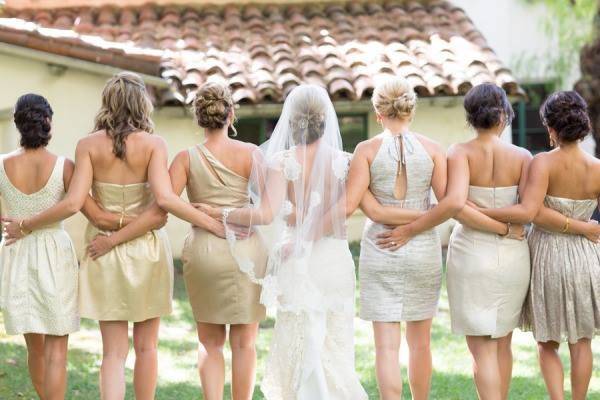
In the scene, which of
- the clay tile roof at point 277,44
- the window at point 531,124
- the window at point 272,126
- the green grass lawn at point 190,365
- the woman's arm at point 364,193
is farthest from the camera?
the window at point 531,124

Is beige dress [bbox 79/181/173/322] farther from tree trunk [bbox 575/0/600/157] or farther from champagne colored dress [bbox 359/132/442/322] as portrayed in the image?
tree trunk [bbox 575/0/600/157]

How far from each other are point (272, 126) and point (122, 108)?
333 inches

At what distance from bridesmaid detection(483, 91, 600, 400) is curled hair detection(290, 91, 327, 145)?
1052mm

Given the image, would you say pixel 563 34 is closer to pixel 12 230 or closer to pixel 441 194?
pixel 441 194

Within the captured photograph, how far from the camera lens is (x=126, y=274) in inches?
223

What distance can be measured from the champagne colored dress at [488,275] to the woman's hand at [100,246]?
1943 millimetres

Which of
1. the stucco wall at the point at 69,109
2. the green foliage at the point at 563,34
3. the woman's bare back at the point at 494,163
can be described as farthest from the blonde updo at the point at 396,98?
the green foliage at the point at 563,34

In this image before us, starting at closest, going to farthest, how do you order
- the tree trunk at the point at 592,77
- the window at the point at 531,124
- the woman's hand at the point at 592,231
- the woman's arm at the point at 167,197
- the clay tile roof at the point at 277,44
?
the woman's arm at the point at 167,197, the woman's hand at the point at 592,231, the clay tile roof at the point at 277,44, the tree trunk at the point at 592,77, the window at the point at 531,124

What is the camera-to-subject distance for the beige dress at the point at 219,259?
18.5 feet

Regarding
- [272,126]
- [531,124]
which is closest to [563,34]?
[531,124]

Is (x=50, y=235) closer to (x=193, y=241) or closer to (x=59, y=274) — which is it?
(x=59, y=274)

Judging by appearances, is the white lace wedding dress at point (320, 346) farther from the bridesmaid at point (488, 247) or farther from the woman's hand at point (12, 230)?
the woman's hand at point (12, 230)

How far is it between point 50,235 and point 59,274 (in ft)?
0.80

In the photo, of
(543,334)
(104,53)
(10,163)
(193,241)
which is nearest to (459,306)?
(543,334)
